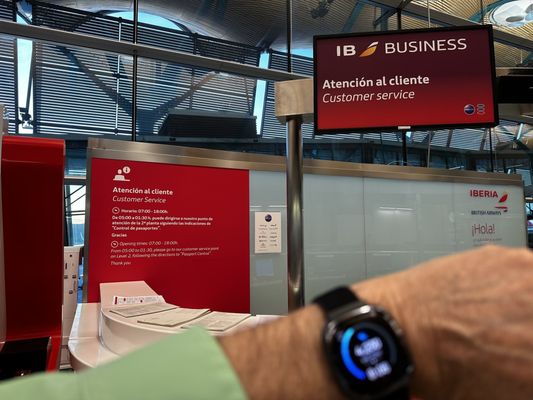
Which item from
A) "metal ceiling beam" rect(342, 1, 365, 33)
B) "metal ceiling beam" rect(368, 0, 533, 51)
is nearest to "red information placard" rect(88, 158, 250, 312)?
"metal ceiling beam" rect(342, 1, 365, 33)

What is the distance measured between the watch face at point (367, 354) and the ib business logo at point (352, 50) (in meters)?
1.62

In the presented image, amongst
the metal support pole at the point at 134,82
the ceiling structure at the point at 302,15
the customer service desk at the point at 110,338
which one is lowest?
the customer service desk at the point at 110,338

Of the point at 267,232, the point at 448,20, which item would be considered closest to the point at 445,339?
the point at 267,232

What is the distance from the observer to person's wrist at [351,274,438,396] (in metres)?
0.39

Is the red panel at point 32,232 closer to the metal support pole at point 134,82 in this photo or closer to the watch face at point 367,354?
the watch face at point 367,354

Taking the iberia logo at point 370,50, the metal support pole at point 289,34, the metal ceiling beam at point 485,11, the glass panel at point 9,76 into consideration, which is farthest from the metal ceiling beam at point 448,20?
the glass panel at point 9,76

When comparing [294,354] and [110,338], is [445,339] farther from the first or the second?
[110,338]

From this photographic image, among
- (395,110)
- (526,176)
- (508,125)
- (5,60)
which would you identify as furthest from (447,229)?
(5,60)

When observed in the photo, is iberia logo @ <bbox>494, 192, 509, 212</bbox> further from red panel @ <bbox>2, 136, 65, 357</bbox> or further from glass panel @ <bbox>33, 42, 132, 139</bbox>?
red panel @ <bbox>2, 136, 65, 357</bbox>

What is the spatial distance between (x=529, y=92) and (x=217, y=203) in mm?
2086

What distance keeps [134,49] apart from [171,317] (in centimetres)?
295

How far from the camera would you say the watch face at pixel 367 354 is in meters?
Result: 0.38

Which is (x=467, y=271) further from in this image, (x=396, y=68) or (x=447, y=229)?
(x=447, y=229)

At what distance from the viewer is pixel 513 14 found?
518 centimetres
